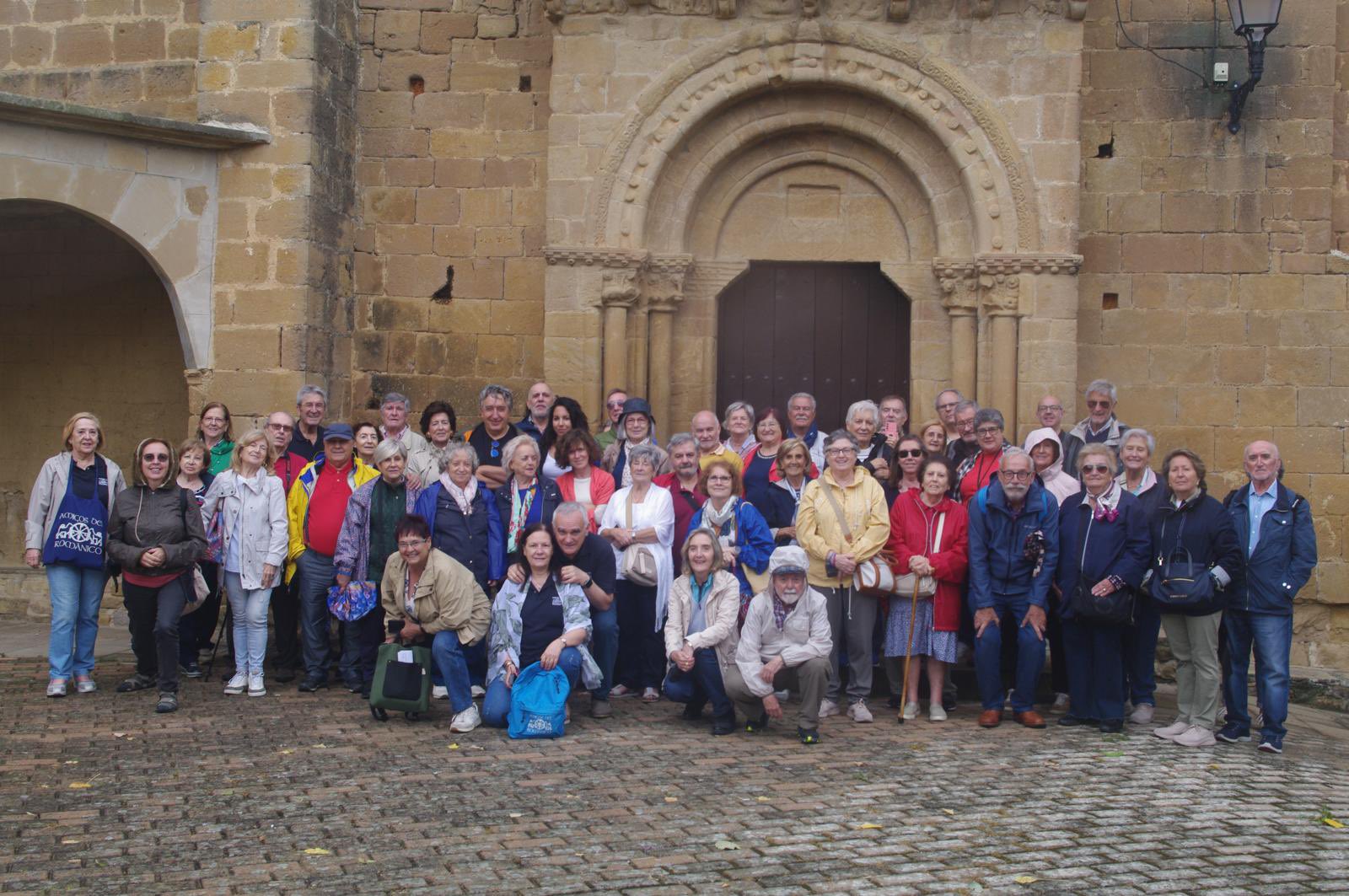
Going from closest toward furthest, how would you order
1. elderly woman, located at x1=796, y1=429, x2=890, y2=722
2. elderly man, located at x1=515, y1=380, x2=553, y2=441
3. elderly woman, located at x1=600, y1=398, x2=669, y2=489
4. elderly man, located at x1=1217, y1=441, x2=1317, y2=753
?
1. elderly man, located at x1=1217, y1=441, x2=1317, y2=753
2. elderly woman, located at x1=796, y1=429, x2=890, y2=722
3. elderly woman, located at x1=600, y1=398, x2=669, y2=489
4. elderly man, located at x1=515, y1=380, x2=553, y2=441

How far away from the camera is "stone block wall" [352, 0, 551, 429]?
11.4 metres

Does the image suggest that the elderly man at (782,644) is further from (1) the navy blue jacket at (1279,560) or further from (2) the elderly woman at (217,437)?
(2) the elderly woman at (217,437)

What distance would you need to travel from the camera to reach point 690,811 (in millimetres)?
5984

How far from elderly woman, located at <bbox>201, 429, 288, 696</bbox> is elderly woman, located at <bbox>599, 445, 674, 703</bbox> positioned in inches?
77.2

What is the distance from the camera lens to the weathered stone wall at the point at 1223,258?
11000 mm

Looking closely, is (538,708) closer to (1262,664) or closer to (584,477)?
(584,477)

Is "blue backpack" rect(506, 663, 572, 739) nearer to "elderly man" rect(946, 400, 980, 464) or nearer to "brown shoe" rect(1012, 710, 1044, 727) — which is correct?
"brown shoe" rect(1012, 710, 1044, 727)

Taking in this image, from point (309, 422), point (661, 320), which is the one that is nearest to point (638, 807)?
point (309, 422)

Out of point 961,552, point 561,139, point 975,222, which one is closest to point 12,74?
point 561,139

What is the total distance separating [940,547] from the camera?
8086 mm

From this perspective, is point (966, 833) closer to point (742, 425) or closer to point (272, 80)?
point (742, 425)

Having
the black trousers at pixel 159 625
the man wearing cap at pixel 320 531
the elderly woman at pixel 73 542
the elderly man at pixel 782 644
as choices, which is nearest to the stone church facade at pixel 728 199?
the man wearing cap at pixel 320 531

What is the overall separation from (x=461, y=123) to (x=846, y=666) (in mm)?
5554

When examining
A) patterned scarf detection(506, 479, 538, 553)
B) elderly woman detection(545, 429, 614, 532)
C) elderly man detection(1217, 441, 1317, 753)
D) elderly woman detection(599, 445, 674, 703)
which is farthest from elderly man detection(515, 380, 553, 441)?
elderly man detection(1217, 441, 1317, 753)
